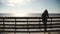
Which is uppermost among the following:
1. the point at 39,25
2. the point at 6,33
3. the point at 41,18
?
the point at 41,18

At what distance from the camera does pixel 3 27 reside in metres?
4.18

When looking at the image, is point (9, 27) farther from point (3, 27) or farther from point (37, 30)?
point (37, 30)

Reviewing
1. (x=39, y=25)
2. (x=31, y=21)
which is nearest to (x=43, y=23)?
(x=39, y=25)

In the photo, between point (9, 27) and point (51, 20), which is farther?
point (51, 20)

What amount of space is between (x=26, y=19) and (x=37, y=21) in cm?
46

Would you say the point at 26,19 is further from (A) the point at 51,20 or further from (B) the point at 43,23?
(A) the point at 51,20

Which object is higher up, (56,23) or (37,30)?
(56,23)

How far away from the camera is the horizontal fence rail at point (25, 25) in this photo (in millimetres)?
4215

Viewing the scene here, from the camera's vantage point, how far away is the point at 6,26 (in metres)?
4.39

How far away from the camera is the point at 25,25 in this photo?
4266 millimetres

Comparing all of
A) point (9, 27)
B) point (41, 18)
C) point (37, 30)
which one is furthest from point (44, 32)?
point (9, 27)

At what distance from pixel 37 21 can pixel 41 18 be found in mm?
219

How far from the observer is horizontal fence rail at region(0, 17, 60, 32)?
13.8ft

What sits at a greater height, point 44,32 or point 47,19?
point 47,19
